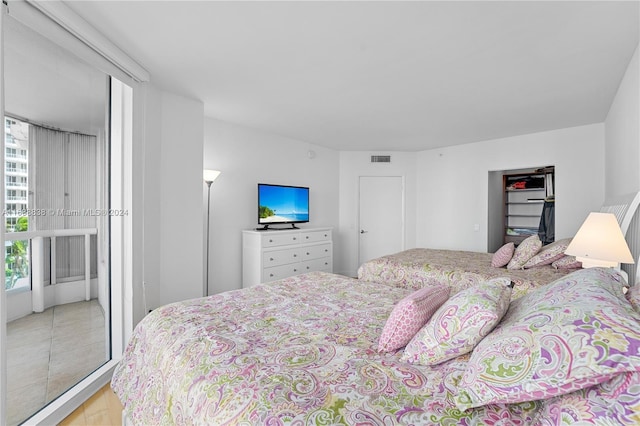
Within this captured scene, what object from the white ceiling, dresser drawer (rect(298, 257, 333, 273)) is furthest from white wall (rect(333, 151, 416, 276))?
the white ceiling

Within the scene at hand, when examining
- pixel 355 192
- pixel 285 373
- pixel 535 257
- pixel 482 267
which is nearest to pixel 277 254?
pixel 355 192

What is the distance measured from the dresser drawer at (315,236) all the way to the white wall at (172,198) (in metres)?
1.73

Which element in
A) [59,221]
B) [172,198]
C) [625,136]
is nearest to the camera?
[59,221]

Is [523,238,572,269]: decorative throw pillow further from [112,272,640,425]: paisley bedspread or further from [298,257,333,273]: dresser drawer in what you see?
[298,257,333,273]: dresser drawer

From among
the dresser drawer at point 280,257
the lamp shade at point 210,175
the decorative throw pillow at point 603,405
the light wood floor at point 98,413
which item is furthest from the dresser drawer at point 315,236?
the decorative throw pillow at point 603,405

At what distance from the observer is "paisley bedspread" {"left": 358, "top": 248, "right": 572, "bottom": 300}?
272cm

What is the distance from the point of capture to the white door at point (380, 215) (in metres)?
6.03

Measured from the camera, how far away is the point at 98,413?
197cm

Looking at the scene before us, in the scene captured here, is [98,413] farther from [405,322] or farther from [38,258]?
[405,322]

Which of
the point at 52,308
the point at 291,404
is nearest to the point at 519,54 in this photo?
the point at 291,404

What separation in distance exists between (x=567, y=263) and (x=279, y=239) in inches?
128

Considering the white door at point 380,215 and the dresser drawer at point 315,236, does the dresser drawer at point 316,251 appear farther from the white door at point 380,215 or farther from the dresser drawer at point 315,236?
the white door at point 380,215

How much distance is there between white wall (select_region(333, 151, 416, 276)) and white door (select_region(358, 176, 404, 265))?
114 millimetres

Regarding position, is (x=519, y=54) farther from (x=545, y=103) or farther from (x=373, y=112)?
(x=373, y=112)
